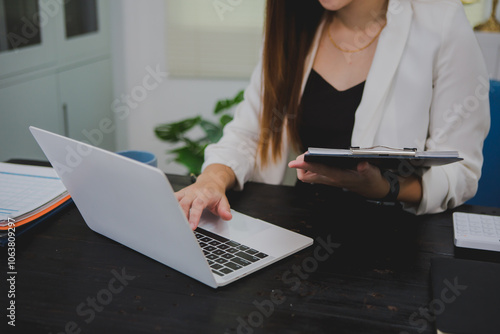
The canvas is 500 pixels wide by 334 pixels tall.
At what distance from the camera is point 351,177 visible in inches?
41.1

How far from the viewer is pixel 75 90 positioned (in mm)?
2717

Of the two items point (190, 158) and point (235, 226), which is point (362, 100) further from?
point (190, 158)

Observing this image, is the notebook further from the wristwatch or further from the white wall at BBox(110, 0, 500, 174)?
the white wall at BBox(110, 0, 500, 174)

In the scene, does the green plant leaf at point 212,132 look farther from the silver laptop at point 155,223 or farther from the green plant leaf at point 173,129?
the silver laptop at point 155,223

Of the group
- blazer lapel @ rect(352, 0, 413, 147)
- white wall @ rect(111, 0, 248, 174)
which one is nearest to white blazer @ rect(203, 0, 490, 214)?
blazer lapel @ rect(352, 0, 413, 147)

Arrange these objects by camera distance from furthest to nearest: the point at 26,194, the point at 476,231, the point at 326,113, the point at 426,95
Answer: the point at 326,113 → the point at 426,95 → the point at 26,194 → the point at 476,231

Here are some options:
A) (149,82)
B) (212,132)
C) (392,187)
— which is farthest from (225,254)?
(149,82)

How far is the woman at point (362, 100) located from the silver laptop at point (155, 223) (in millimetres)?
85

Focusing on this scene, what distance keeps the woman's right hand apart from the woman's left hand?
161 mm

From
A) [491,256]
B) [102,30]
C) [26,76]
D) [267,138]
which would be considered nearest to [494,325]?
[491,256]

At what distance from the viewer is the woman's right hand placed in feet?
3.30

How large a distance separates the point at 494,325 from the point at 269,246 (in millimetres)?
369

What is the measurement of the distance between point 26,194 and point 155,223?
42 cm

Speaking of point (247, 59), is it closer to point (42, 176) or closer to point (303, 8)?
point (303, 8)
